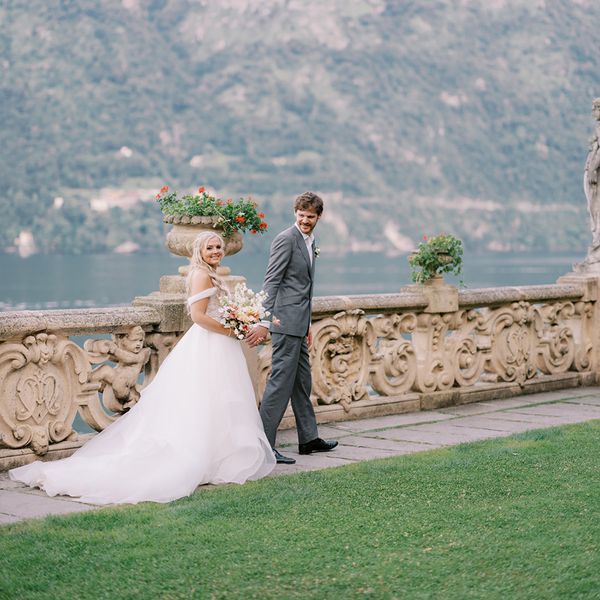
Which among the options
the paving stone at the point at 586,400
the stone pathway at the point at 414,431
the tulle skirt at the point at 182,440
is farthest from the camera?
the paving stone at the point at 586,400

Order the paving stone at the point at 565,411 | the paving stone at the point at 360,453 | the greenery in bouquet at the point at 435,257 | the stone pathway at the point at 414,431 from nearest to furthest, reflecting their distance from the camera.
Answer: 1. the stone pathway at the point at 414,431
2. the paving stone at the point at 360,453
3. the paving stone at the point at 565,411
4. the greenery in bouquet at the point at 435,257

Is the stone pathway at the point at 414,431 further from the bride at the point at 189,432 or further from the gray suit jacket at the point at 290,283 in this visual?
the gray suit jacket at the point at 290,283

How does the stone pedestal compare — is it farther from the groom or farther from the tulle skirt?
the tulle skirt

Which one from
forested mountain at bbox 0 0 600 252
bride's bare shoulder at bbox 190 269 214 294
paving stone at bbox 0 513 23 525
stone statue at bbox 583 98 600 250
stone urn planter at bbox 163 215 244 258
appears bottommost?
paving stone at bbox 0 513 23 525

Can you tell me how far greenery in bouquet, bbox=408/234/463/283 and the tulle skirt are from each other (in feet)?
10.9

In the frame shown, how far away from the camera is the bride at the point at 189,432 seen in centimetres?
626

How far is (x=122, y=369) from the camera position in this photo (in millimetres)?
7742

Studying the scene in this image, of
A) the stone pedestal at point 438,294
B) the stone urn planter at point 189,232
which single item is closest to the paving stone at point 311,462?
the stone urn planter at point 189,232

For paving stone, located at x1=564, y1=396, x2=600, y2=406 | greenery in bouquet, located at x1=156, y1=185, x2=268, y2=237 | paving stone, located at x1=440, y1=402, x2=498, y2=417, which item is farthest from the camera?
paving stone, located at x1=564, y1=396, x2=600, y2=406

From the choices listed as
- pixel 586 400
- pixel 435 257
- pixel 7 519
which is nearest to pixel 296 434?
pixel 435 257

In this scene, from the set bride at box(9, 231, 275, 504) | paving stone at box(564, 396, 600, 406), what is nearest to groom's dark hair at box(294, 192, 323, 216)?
bride at box(9, 231, 275, 504)

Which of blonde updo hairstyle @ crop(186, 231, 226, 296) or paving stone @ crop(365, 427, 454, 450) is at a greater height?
blonde updo hairstyle @ crop(186, 231, 226, 296)

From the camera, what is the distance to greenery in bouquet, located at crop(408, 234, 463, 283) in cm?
984

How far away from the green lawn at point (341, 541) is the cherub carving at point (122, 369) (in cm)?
169
